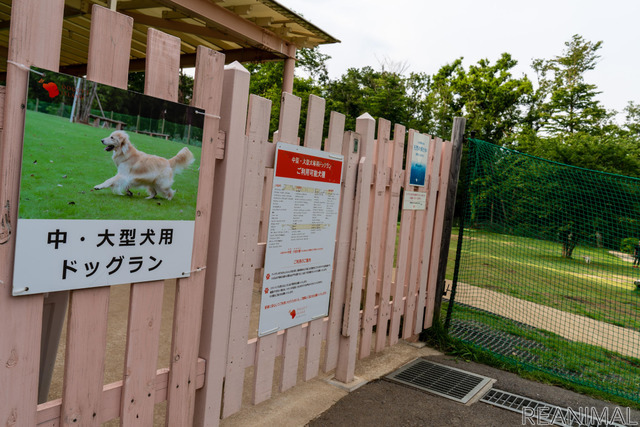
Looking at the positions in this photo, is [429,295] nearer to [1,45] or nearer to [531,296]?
[531,296]

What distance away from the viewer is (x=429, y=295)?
4.80 m

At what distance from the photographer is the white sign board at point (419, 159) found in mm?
4175

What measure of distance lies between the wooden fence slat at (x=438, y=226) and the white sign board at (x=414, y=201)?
356mm

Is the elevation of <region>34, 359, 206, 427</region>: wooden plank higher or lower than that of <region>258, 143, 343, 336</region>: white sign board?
lower

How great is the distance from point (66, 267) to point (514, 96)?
3394 cm

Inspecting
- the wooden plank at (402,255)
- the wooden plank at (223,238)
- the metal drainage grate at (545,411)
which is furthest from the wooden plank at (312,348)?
the metal drainage grate at (545,411)

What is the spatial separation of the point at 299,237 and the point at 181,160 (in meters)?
1.07

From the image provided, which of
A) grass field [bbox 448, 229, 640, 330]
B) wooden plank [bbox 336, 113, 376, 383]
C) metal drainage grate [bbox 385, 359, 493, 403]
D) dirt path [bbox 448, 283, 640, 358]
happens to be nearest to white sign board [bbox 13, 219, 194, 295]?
wooden plank [bbox 336, 113, 376, 383]

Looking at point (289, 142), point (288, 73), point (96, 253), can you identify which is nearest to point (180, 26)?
point (288, 73)

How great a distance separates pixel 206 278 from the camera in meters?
2.43

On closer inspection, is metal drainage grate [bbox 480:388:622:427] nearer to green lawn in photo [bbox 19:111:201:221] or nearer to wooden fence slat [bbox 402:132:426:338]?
wooden fence slat [bbox 402:132:426:338]

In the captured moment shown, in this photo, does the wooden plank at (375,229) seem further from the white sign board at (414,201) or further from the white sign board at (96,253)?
the white sign board at (96,253)

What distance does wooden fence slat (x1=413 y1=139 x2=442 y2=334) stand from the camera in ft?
14.9

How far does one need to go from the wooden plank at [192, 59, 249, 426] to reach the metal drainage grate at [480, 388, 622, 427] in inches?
88.9
